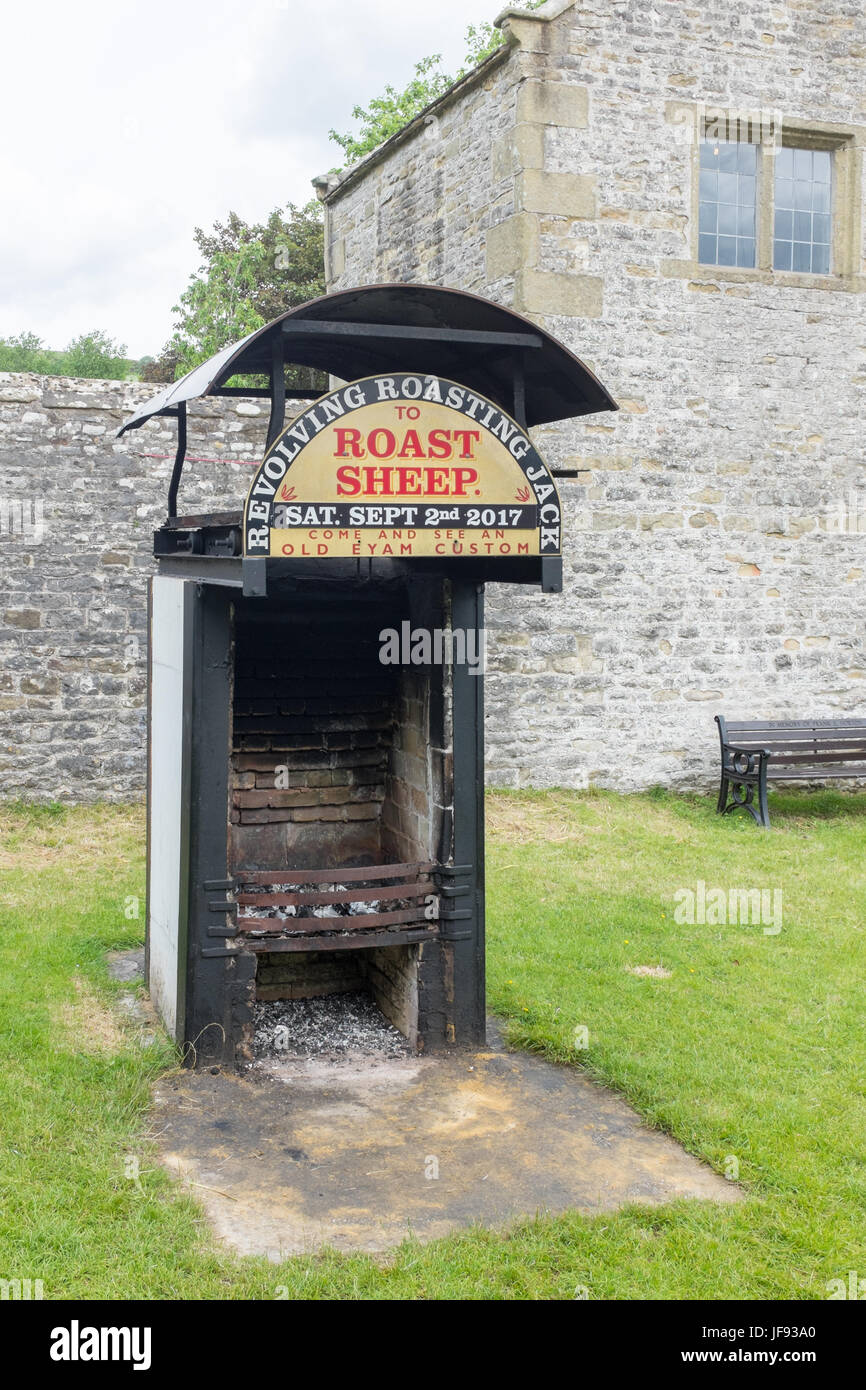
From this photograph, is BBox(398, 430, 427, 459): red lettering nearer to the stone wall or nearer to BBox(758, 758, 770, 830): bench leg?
the stone wall

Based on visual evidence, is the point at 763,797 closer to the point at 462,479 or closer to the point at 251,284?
the point at 462,479

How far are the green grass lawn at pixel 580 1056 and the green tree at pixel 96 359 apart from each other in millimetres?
42964

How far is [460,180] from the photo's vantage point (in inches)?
484

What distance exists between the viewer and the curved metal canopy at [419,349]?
5.17 meters

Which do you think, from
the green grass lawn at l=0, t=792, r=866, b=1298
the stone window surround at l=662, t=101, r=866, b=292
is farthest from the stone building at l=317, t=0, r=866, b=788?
the green grass lawn at l=0, t=792, r=866, b=1298

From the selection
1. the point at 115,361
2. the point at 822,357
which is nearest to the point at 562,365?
the point at 822,357

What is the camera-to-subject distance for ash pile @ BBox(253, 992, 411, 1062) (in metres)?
6.07

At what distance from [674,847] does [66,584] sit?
18.2 ft

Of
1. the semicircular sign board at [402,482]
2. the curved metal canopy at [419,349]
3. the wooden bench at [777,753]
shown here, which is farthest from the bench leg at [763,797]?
the semicircular sign board at [402,482]

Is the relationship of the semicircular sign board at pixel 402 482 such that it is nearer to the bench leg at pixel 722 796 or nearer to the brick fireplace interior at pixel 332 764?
the brick fireplace interior at pixel 332 764

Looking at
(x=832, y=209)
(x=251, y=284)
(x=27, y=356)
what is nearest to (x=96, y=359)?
(x=27, y=356)
